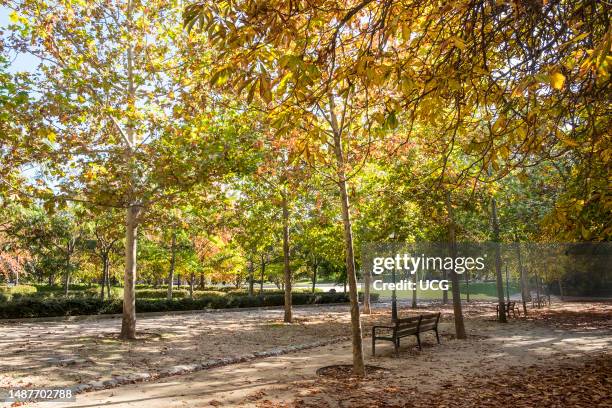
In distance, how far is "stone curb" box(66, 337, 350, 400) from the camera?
822cm

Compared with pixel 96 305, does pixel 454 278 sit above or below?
above

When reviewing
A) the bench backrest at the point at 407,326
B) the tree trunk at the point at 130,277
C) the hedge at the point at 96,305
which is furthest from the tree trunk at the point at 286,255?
the hedge at the point at 96,305

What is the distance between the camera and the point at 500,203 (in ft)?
70.4

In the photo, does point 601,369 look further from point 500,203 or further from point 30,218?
point 30,218

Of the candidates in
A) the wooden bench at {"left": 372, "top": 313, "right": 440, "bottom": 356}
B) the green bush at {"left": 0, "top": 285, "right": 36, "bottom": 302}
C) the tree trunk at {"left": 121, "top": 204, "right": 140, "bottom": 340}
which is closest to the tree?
the tree trunk at {"left": 121, "top": 204, "right": 140, "bottom": 340}

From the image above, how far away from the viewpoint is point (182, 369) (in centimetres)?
976

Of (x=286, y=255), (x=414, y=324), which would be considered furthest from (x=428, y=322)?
(x=286, y=255)

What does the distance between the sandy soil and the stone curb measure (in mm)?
369

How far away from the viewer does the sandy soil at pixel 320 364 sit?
738cm

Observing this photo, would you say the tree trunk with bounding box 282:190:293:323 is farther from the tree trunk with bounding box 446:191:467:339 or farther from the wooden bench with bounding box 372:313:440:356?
the wooden bench with bounding box 372:313:440:356

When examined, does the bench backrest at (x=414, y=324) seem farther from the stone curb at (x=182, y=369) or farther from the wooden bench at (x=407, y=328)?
the stone curb at (x=182, y=369)

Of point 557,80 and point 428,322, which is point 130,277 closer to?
point 428,322

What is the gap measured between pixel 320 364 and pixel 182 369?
3.12 m

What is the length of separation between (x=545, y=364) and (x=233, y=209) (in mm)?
10922
